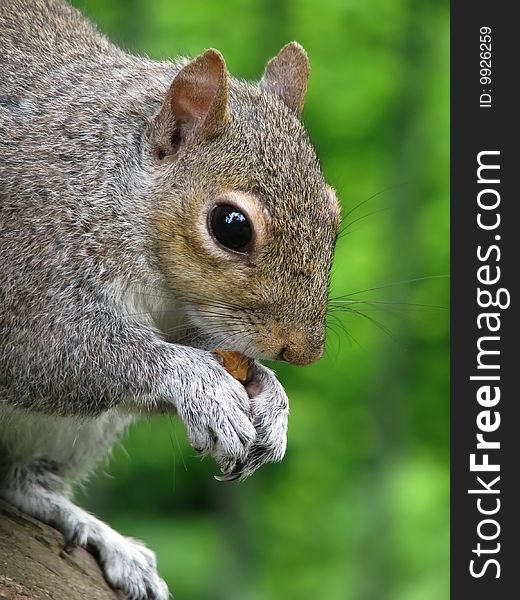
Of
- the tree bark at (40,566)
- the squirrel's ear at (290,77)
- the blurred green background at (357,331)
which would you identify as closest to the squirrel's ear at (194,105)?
the squirrel's ear at (290,77)

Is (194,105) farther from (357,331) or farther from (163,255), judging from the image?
(357,331)

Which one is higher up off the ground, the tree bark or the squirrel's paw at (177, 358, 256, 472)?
the squirrel's paw at (177, 358, 256, 472)

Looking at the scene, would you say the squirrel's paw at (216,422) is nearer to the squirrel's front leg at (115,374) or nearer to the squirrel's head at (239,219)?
the squirrel's front leg at (115,374)

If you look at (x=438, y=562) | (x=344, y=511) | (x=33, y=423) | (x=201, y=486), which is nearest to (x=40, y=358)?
(x=33, y=423)

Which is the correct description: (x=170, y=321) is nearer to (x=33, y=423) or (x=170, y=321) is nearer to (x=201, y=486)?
(x=33, y=423)

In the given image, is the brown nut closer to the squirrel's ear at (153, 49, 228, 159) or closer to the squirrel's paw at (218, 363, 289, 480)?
the squirrel's paw at (218, 363, 289, 480)

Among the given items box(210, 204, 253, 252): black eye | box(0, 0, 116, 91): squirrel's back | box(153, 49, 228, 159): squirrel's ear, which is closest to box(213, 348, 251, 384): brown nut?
box(210, 204, 253, 252): black eye
